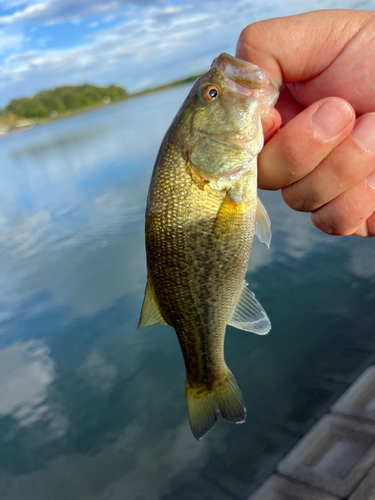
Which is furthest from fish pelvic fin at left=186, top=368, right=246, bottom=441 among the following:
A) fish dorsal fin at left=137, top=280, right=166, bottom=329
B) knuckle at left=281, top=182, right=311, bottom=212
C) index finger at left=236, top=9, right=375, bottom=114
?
index finger at left=236, top=9, right=375, bottom=114

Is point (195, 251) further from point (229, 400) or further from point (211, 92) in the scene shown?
point (229, 400)

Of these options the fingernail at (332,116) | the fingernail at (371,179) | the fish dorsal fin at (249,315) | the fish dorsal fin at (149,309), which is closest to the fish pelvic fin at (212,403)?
the fish dorsal fin at (249,315)

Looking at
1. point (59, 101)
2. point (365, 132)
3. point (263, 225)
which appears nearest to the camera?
point (365, 132)

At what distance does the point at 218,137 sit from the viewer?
2.20 m

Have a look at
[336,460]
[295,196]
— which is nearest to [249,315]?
[295,196]

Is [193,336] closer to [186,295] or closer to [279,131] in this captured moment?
[186,295]

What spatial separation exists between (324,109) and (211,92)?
0.68 metres

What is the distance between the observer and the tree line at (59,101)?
12543cm

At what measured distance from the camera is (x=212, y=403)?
106 inches

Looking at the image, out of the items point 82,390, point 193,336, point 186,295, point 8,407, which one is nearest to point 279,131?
point 186,295

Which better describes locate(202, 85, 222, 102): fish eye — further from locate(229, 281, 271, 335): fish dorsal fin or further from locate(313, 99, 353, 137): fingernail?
locate(229, 281, 271, 335): fish dorsal fin

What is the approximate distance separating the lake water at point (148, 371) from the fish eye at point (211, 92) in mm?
3952

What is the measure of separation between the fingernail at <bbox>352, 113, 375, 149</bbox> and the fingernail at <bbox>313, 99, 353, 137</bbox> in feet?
0.48

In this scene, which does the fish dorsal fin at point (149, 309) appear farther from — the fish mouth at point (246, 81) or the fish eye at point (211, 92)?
the fish mouth at point (246, 81)
